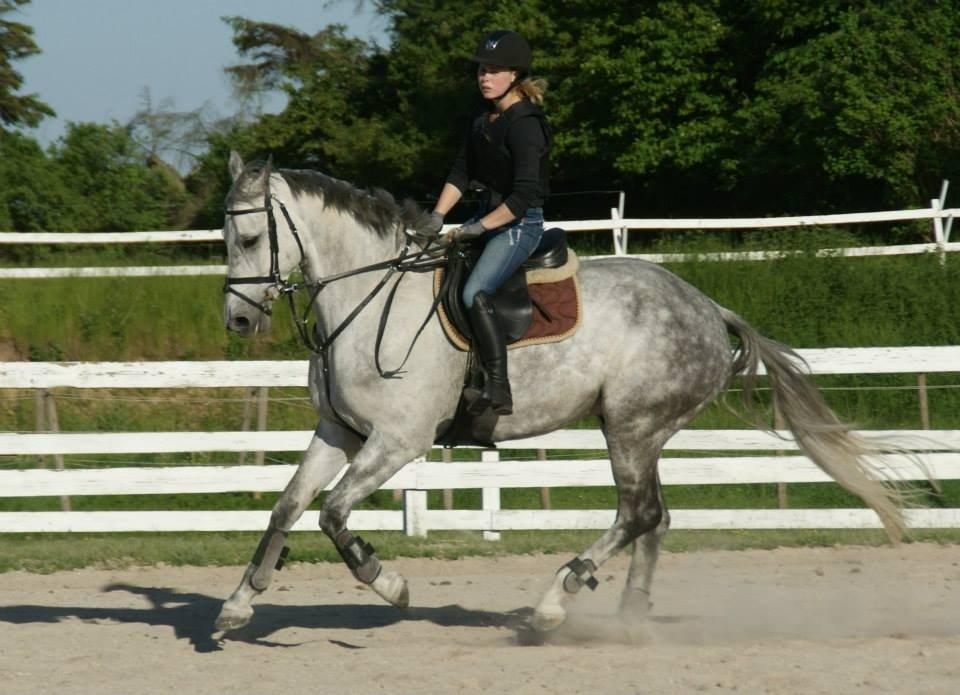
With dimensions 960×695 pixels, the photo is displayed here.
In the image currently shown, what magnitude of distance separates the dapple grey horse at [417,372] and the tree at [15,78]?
103ft

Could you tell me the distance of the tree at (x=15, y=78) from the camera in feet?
117

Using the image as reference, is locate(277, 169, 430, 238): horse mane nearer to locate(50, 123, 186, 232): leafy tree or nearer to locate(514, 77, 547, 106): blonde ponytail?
locate(514, 77, 547, 106): blonde ponytail

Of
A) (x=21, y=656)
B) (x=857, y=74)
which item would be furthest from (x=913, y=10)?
(x=21, y=656)

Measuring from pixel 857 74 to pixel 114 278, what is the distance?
14.0 m

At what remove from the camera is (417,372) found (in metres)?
6.67

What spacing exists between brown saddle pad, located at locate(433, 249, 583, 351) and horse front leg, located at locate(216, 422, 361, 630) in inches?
37.3

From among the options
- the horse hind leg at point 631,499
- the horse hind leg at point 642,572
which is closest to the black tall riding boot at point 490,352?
the horse hind leg at point 631,499

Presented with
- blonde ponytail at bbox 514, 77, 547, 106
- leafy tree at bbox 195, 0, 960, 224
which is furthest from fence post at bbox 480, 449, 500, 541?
leafy tree at bbox 195, 0, 960, 224

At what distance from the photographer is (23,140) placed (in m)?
31.3

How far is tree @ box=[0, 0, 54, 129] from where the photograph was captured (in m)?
35.7

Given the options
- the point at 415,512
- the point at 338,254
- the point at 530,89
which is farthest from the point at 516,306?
the point at 415,512

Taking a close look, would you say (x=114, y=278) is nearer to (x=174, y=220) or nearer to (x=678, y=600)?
(x=678, y=600)

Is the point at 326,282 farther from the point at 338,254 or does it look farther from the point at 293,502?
the point at 293,502

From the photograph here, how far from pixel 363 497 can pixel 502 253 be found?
1.39m
